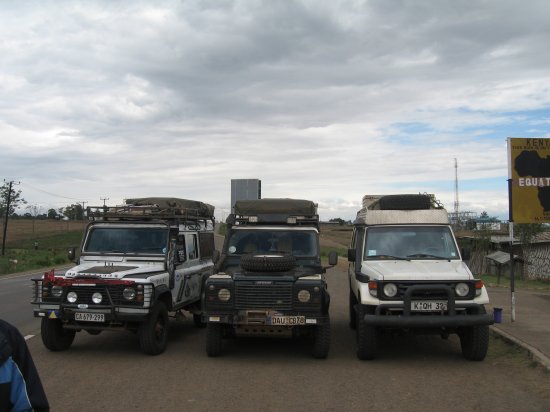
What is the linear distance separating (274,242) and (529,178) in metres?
5.41

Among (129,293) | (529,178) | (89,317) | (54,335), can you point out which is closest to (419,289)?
(129,293)

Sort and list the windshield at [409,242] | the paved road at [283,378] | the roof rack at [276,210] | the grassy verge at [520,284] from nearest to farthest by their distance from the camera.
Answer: the paved road at [283,378] → the windshield at [409,242] → the roof rack at [276,210] → the grassy verge at [520,284]

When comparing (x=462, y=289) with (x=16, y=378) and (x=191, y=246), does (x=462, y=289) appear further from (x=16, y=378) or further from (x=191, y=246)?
(x=16, y=378)

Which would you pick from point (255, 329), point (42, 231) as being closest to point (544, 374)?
point (255, 329)

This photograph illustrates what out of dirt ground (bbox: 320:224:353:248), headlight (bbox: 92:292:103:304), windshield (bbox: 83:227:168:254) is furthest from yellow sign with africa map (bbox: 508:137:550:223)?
headlight (bbox: 92:292:103:304)

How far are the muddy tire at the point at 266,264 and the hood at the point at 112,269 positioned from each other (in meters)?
1.56

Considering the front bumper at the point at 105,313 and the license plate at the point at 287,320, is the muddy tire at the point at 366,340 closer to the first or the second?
the license plate at the point at 287,320

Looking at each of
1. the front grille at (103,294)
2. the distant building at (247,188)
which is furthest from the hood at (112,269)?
the distant building at (247,188)

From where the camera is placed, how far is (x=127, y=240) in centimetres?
995

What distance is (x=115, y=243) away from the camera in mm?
9992

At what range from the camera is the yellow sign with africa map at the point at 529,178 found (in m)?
11.2

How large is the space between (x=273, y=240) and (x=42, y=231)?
87.8 metres

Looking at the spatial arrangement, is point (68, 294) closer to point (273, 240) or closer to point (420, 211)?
point (273, 240)

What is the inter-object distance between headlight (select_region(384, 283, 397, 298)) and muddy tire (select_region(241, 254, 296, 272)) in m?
1.55
